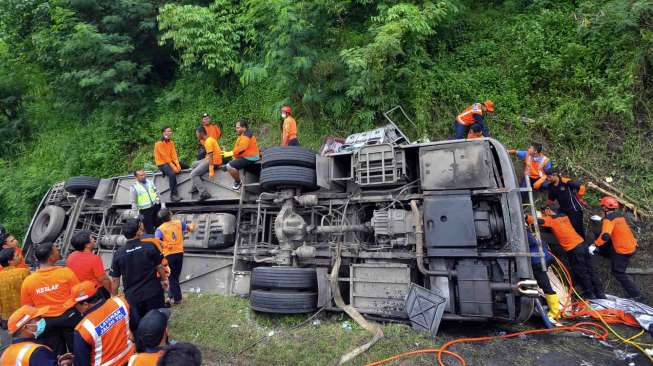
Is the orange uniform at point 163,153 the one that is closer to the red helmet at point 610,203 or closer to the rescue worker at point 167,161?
the rescue worker at point 167,161

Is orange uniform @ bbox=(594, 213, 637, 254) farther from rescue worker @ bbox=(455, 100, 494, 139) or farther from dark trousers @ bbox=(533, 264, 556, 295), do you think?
rescue worker @ bbox=(455, 100, 494, 139)

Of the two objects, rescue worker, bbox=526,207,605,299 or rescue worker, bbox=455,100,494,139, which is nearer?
rescue worker, bbox=526,207,605,299

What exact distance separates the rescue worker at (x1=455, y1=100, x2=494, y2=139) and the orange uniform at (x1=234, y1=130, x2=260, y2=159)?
3.23m

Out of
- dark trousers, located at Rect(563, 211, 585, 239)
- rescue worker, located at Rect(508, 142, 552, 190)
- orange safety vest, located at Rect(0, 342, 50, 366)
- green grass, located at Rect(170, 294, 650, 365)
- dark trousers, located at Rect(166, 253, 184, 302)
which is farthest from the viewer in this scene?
rescue worker, located at Rect(508, 142, 552, 190)

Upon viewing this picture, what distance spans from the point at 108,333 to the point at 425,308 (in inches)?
112

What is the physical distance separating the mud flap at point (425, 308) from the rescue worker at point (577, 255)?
87.1 inches

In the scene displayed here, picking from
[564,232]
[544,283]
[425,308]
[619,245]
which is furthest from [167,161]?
[619,245]

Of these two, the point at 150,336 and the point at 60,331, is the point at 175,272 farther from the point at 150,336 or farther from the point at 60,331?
A: the point at 150,336

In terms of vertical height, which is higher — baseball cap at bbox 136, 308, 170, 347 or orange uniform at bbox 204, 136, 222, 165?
orange uniform at bbox 204, 136, 222, 165

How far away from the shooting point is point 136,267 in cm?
366

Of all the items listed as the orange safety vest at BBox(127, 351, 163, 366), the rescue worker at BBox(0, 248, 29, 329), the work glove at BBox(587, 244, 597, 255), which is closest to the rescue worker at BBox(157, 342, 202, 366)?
the orange safety vest at BBox(127, 351, 163, 366)

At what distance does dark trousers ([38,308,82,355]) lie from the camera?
288 centimetres

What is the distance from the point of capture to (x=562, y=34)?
6574mm

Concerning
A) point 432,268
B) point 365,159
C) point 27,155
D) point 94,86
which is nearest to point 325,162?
point 365,159
